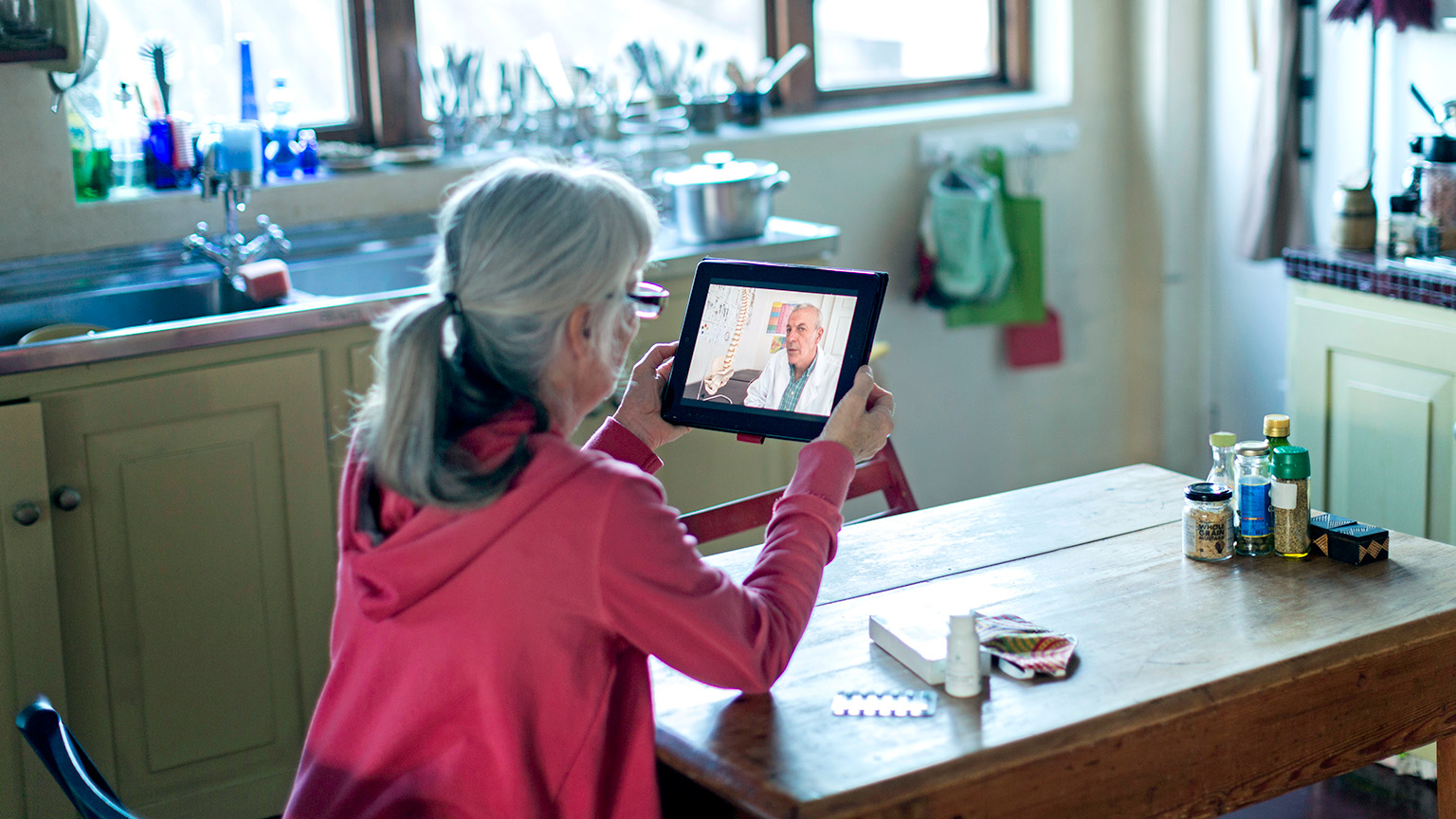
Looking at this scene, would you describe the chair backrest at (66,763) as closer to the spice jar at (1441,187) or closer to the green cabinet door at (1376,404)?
the green cabinet door at (1376,404)

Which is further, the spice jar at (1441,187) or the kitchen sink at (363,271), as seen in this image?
the kitchen sink at (363,271)

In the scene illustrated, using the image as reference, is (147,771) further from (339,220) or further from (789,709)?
(789,709)

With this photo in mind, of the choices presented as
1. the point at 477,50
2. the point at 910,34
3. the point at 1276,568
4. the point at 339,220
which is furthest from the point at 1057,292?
the point at 1276,568

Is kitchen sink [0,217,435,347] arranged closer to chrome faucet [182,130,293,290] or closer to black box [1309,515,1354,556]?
chrome faucet [182,130,293,290]

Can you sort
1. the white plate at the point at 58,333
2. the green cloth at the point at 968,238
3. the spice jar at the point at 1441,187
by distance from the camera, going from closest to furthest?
the white plate at the point at 58,333 < the spice jar at the point at 1441,187 < the green cloth at the point at 968,238

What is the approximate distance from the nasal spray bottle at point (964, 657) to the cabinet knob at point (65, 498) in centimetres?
146

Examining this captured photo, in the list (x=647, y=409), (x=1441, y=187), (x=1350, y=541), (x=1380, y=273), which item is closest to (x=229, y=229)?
(x=647, y=409)

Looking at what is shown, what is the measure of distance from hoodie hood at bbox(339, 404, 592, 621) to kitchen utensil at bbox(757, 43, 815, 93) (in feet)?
7.39

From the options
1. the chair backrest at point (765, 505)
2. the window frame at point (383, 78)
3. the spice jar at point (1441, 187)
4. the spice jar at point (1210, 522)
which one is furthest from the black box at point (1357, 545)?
the window frame at point (383, 78)

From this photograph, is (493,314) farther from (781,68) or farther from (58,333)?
(781,68)

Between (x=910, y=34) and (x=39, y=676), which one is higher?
(x=910, y=34)

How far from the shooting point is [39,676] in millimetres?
2254

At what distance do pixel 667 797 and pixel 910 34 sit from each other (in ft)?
9.47

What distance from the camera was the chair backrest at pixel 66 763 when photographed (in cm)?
128
